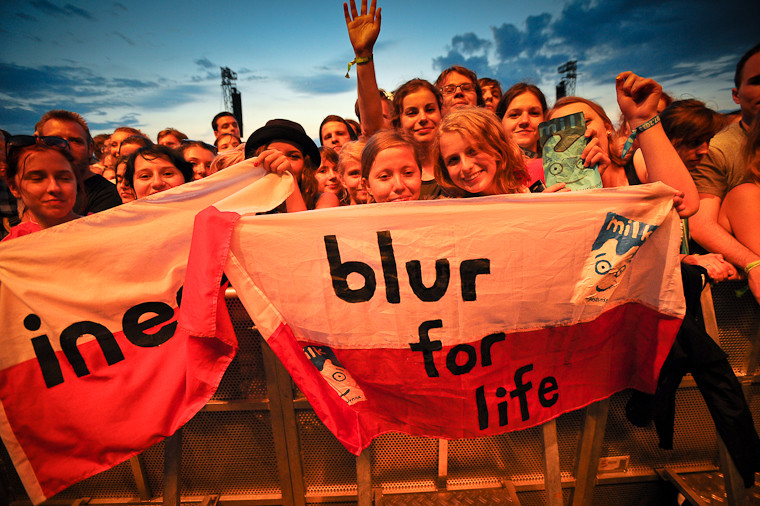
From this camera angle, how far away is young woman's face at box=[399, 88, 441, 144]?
8.98 ft

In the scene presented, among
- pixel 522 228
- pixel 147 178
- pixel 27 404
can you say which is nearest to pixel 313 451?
pixel 27 404

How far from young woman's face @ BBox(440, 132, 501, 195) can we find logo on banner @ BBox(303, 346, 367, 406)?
1.07m

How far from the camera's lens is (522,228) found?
160cm

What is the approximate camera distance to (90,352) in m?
1.65

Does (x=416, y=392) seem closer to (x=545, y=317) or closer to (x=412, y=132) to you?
(x=545, y=317)

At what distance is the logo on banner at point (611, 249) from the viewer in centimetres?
163

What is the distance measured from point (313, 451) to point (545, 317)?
4.37 ft

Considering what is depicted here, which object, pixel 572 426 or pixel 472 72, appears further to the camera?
pixel 472 72

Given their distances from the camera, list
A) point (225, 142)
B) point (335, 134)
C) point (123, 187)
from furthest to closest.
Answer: point (225, 142) → point (335, 134) → point (123, 187)

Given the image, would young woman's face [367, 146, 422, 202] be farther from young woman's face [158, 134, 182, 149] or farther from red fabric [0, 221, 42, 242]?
young woman's face [158, 134, 182, 149]

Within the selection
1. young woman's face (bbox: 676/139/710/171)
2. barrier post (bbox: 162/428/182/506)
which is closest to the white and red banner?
barrier post (bbox: 162/428/182/506)

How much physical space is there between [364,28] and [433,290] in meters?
1.72

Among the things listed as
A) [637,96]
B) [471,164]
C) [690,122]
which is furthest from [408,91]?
[690,122]

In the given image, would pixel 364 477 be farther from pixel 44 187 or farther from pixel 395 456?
pixel 44 187
